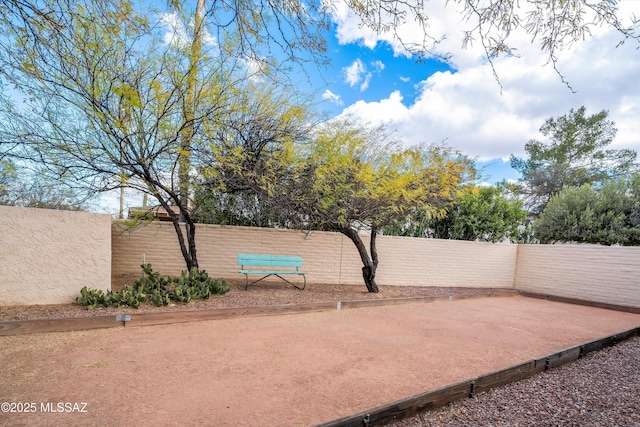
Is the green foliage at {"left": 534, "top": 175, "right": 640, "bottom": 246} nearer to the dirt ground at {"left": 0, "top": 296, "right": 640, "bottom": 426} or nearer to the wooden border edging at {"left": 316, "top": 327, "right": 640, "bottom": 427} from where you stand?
the dirt ground at {"left": 0, "top": 296, "right": 640, "bottom": 426}

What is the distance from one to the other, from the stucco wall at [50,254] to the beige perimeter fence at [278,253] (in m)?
0.01

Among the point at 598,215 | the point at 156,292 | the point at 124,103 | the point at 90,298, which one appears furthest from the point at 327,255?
the point at 598,215

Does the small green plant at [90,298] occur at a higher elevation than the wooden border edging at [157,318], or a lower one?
higher

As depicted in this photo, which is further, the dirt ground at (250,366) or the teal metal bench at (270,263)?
the teal metal bench at (270,263)

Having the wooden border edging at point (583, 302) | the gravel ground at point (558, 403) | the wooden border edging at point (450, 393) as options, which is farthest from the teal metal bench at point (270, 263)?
the wooden border edging at point (583, 302)

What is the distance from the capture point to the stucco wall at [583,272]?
28.7ft

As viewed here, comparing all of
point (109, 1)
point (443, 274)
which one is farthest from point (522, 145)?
point (109, 1)

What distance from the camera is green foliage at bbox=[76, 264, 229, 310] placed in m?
5.13

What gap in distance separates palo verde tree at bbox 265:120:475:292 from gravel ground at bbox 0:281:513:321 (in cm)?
158

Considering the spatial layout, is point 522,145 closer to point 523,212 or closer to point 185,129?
point 523,212

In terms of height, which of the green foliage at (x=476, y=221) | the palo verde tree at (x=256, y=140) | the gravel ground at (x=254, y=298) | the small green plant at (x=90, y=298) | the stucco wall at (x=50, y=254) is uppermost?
the palo verde tree at (x=256, y=140)

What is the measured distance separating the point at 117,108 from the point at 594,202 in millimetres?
12929

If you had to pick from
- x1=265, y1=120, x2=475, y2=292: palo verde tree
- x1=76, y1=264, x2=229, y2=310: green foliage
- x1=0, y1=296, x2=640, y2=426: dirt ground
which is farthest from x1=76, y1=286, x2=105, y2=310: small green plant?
x1=265, y1=120, x2=475, y2=292: palo verde tree

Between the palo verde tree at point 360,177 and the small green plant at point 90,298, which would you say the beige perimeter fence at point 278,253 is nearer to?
the small green plant at point 90,298
